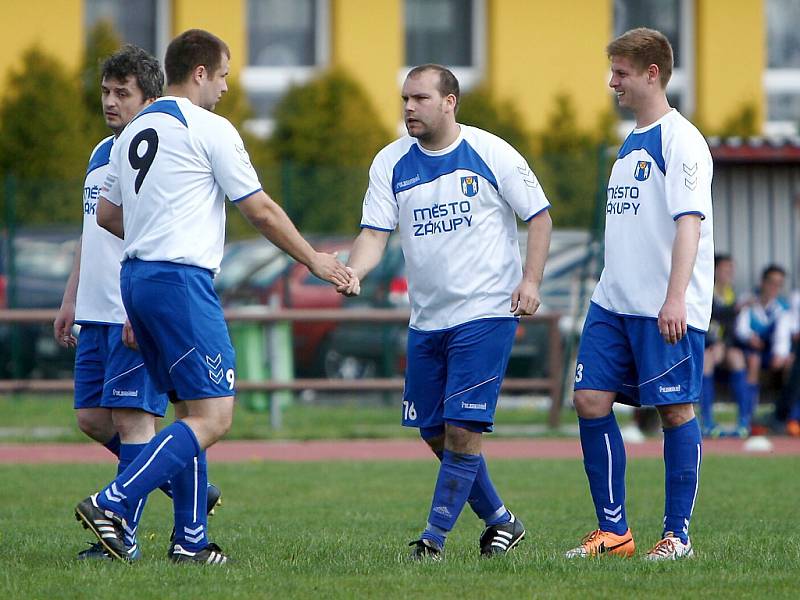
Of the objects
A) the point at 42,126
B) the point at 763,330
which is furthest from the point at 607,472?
the point at 42,126

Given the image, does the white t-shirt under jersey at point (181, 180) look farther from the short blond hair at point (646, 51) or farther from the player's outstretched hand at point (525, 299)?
the short blond hair at point (646, 51)

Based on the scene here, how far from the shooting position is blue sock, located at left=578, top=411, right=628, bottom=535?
21.7 feet

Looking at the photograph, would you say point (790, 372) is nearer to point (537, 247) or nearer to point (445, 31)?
point (537, 247)

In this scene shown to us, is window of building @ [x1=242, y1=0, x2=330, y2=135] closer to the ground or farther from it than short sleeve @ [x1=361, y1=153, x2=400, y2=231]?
farther from it

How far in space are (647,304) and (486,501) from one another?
47.6 inches

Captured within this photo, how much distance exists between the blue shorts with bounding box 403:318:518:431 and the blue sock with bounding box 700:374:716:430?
322 inches

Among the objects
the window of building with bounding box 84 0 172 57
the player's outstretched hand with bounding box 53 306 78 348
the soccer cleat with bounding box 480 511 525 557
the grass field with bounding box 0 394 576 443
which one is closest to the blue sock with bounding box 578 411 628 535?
the soccer cleat with bounding box 480 511 525 557

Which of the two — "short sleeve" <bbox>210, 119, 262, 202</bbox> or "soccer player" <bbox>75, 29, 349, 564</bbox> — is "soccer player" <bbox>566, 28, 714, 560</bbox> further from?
"short sleeve" <bbox>210, 119, 262, 202</bbox>

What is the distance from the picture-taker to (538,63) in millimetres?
25891

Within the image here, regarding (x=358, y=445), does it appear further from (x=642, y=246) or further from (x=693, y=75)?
(x=693, y=75)

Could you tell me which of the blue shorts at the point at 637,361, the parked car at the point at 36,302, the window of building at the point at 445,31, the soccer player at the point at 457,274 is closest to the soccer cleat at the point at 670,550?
the blue shorts at the point at 637,361

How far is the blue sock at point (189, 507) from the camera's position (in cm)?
622

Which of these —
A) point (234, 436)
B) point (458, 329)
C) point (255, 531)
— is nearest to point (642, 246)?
point (458, 329)

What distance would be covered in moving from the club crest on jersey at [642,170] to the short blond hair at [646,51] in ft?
1.21
